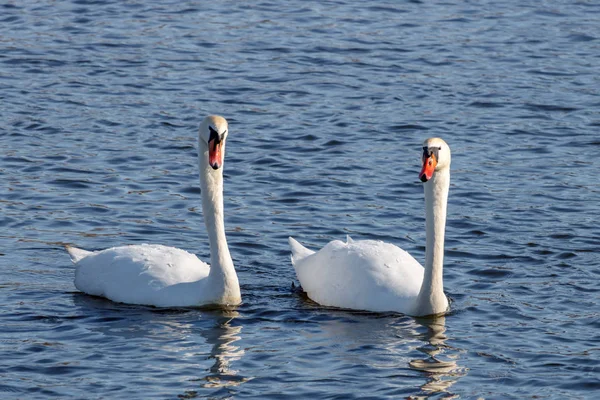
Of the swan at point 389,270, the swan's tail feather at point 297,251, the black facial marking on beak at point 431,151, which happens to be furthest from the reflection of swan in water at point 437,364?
the swan's tail feather at point 297,251

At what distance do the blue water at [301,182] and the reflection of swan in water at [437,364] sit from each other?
3 centimetres

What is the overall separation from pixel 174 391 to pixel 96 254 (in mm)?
2866

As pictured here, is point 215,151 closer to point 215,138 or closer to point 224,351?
point 215,138

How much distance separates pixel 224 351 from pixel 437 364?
1739 mm

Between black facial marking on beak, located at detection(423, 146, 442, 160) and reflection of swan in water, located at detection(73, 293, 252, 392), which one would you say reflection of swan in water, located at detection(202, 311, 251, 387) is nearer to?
reflection of swan in water, located at detection(73, 293, 252, 392)

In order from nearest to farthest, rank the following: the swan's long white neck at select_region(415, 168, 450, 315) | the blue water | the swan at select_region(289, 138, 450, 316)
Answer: the blue water < the swan at select_region(289, 138, 450, 316) < the swan's long white neck at select_region(415, 168, 450, 315)

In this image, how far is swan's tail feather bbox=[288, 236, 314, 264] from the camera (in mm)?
12938

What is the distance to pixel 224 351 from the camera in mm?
10953

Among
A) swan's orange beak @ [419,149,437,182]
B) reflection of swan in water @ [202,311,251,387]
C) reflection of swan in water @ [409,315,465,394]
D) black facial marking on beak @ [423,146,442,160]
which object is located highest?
black facial marking on beak @ [423,146,442,160]

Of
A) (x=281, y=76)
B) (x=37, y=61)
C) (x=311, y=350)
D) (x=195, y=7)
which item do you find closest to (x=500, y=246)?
(x=311, y=350)

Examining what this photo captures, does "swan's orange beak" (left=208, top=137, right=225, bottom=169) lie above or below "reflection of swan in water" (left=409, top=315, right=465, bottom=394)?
above

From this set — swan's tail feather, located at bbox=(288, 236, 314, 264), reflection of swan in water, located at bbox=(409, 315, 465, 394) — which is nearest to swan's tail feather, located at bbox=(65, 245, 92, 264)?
swan's tail feather, located at bbox=(288, 236, 314, 264)

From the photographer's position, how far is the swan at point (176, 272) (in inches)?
475

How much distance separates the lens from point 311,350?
1099 centimetres
